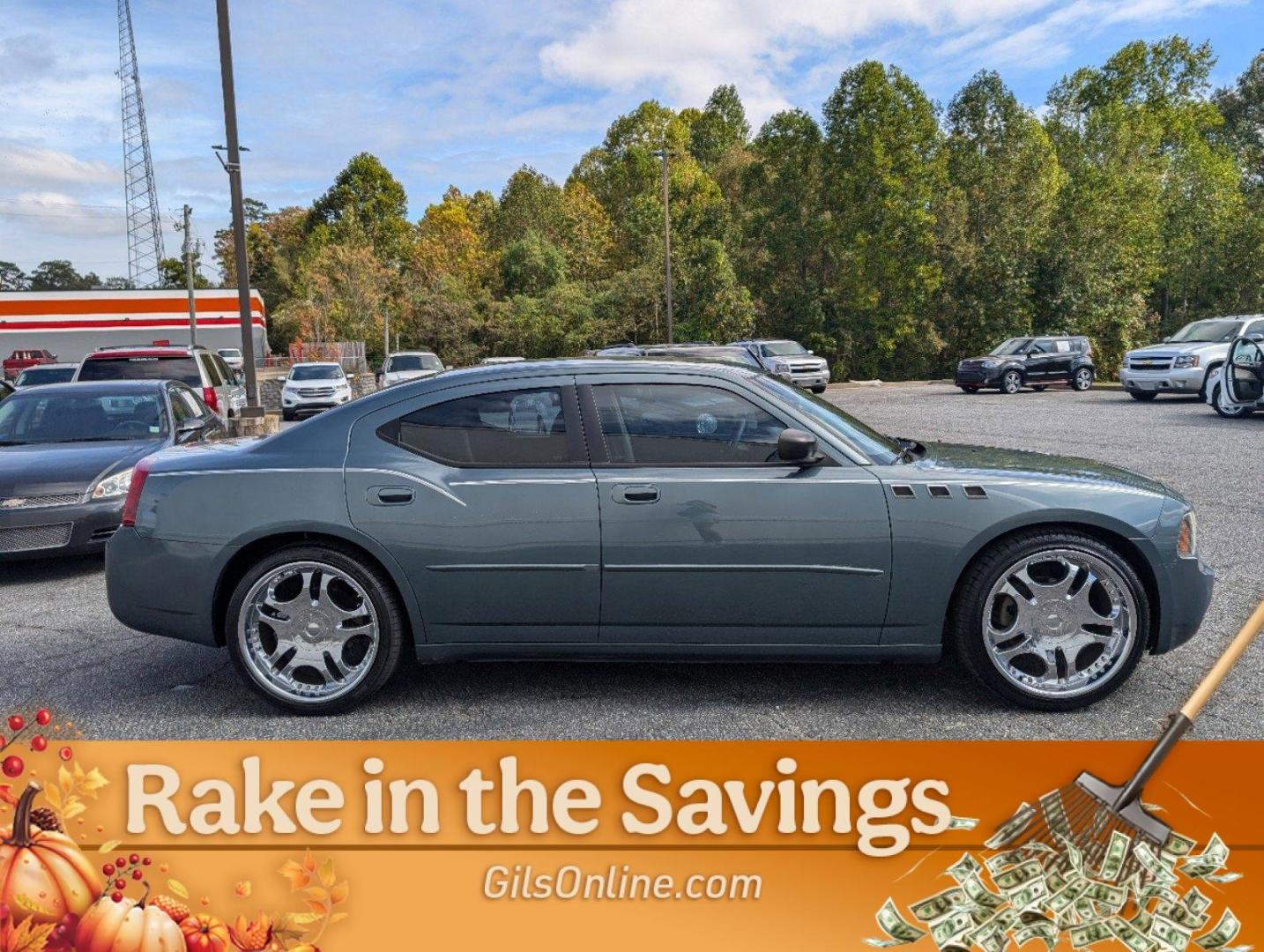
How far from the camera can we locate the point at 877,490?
381 centimetres

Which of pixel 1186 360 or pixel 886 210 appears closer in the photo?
pixel 1186 360

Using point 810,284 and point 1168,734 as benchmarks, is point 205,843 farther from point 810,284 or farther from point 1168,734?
point 810,284

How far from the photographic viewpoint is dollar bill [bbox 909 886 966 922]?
2566 millimetres

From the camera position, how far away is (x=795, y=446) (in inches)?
149

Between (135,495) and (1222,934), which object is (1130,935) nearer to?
(1222,934)

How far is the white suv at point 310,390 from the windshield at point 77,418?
16.6m

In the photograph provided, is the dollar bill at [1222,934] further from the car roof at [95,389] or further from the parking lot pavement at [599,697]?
the car roof at [95,389]

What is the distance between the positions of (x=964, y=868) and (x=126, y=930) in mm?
2231

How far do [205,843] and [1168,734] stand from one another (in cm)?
269

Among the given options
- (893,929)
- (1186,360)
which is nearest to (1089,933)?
(893,929)

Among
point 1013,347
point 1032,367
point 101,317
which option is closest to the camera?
point 1032,367

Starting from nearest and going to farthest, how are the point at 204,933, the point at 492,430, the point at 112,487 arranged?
the point at 204,933, the point at 492,430, the point at 112,487

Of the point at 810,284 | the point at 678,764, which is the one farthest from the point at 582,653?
the point at 810,284

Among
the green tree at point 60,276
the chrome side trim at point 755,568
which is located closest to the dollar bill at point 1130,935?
the chrome side trim at point 755,568
